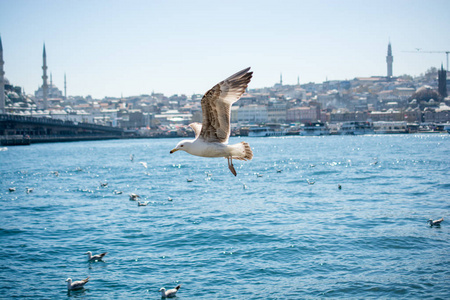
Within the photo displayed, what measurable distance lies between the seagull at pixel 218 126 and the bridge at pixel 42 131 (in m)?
66.0

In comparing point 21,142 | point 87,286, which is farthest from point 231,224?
point 21,142

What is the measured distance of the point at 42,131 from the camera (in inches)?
3233

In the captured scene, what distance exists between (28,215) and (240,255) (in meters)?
8.49

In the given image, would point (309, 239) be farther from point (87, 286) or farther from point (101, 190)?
point (101, 190)

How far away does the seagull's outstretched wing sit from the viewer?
6109mm

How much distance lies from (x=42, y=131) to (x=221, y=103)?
8050 centimetres

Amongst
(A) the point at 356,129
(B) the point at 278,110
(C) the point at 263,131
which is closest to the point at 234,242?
(C) the point at 263,131

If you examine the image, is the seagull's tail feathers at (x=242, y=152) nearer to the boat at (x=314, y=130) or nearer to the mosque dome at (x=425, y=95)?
the boat at (x=314, y=130)

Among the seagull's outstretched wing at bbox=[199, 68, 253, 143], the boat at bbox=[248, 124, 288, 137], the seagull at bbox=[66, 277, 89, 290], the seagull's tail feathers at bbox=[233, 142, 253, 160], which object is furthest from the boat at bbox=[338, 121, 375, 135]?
the seagull's outstretched wing at bbox=[199, 68, 253, 143]

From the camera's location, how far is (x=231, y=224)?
15047 millimetres

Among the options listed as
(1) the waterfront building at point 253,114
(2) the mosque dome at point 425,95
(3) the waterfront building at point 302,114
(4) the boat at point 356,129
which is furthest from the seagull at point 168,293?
(2) the mosque dome at point 425,95

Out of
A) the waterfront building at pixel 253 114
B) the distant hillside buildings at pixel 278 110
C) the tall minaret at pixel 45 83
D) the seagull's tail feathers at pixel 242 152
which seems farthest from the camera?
the tall minaret at pixel 45 83

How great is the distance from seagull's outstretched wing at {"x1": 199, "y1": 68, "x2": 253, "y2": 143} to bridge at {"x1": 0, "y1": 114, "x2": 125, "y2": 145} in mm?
66070

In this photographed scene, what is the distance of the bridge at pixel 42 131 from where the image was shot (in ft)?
238
